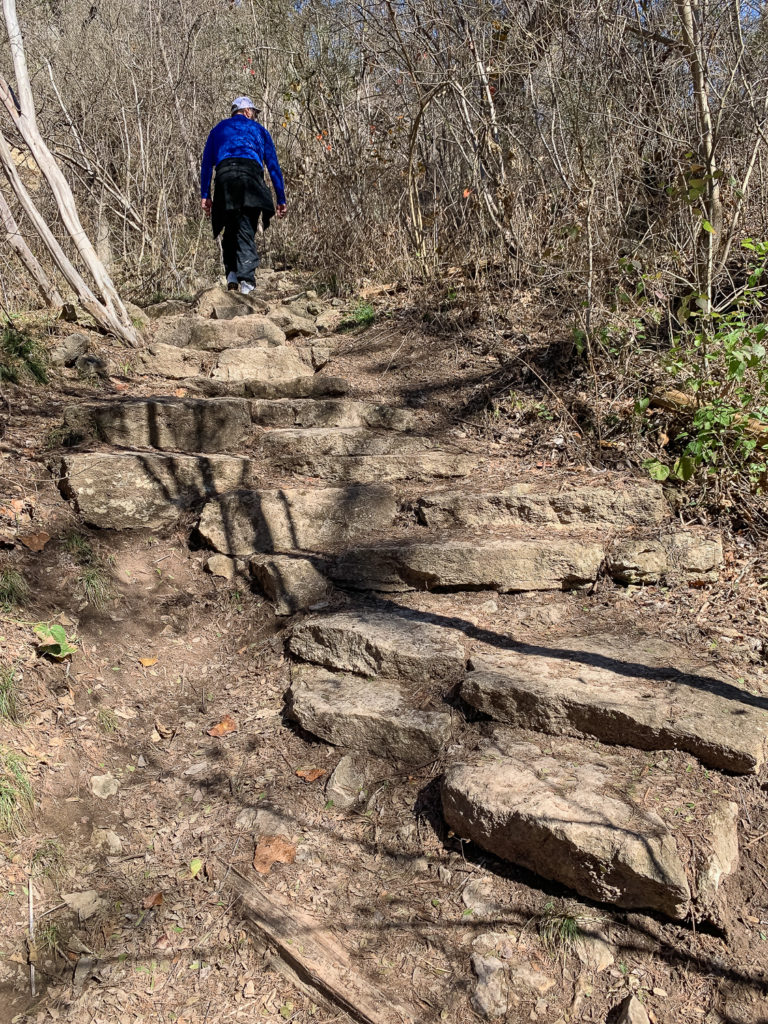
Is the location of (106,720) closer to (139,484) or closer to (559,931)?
(139,484)

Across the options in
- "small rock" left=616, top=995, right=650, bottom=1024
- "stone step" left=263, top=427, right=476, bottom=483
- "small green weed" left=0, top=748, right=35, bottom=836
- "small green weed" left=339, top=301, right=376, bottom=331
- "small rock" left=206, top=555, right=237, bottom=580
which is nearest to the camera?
"small rock" left=616, top=995, right=650, bottom=1024

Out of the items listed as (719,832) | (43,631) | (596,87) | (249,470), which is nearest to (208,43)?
(596,87)

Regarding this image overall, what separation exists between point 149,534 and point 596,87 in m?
4.64

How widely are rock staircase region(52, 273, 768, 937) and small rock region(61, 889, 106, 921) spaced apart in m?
0.96

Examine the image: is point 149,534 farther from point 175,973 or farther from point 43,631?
point 175,973

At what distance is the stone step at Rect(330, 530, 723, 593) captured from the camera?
12.0 feet

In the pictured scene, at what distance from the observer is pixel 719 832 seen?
228cm

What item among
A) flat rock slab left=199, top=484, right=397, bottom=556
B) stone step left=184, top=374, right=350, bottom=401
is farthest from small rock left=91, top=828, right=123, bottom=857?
stone step left=184, top=374, right=350, bottom=401

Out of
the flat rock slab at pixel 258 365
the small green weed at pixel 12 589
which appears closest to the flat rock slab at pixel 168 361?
the flat rock slab at pixel 258 365

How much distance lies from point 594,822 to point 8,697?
2173mm

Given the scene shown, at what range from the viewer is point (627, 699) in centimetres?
270

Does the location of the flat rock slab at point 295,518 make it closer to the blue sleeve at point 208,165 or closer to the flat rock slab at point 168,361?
the flat rock slab at point 168,361

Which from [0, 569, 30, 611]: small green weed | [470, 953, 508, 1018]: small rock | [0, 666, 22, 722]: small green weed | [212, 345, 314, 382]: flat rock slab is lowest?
[470, 953, 508, 1018]: small rock

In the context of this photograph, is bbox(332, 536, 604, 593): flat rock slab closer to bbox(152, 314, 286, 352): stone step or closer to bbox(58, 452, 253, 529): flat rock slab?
bbox(58, 452, 253, 529): flat rock slab
